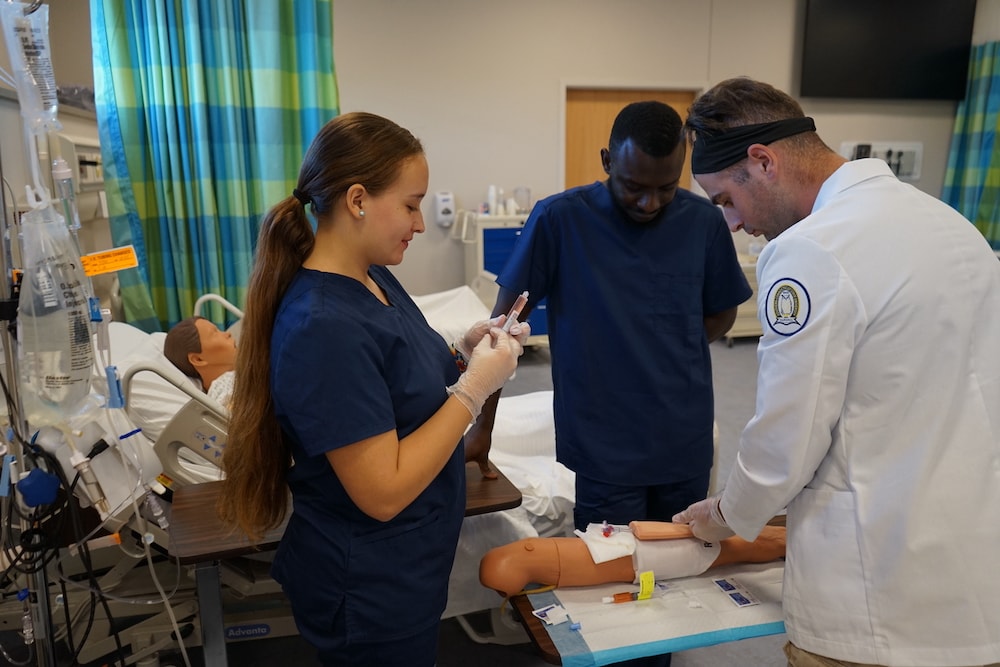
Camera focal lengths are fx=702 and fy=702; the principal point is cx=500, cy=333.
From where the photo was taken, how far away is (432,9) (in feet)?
16.2

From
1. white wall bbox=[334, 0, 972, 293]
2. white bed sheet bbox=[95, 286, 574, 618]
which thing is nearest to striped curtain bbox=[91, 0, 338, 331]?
white bed sheet bbox=[95, 286, 574, 618]

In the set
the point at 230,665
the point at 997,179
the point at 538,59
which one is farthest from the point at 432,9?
the point at 997,179

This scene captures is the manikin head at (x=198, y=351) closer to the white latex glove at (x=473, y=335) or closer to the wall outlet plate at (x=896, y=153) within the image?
the white latex glove at (x=473, y=335)

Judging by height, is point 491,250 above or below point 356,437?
below

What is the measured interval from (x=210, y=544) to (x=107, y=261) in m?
0.59

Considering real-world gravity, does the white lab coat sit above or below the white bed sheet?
above

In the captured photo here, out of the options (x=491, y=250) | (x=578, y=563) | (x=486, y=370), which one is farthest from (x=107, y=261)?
(x=491, y=250)

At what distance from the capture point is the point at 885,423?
982 mm

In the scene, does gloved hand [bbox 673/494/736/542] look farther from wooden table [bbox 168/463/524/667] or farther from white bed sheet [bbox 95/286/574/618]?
white bed sheet [bbox 95/286/574/618]

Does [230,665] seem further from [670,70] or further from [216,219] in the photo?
[670,70]

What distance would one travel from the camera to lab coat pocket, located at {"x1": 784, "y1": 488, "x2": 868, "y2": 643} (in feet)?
3.34

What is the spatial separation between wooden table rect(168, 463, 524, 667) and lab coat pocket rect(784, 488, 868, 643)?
25.9 inches

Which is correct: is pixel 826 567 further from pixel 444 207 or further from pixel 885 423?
pixel 444 207

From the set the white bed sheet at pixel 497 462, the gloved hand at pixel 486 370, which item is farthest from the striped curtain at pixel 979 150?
the gloved hand at pixel 486 370
